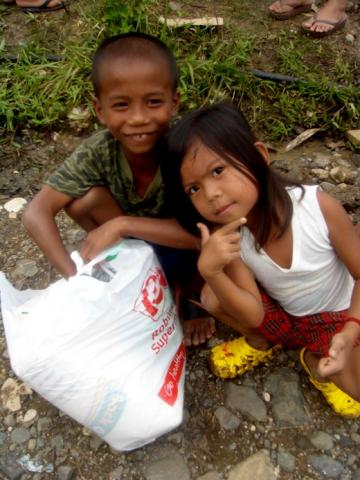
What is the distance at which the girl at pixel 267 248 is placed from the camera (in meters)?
1.36

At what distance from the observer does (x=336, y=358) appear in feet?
4.32

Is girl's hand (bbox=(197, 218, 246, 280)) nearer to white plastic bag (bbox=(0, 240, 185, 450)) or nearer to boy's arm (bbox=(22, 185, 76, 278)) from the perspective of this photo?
white plastic bag (bbox=(0, 240, 185, 450))

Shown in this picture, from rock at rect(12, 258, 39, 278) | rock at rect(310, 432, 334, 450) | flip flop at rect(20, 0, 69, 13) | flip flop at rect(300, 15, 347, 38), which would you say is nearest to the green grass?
flip flop at rect(300, 15, 347, 38)

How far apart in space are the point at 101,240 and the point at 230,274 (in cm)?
43

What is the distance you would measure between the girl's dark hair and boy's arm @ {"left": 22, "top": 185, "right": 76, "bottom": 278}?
45cm

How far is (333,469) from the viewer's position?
153 centimetres

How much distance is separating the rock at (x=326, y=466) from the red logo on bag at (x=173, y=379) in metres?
0.48

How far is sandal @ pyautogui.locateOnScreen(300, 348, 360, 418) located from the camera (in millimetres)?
1607

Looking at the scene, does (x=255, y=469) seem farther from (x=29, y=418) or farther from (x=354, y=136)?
(x=354, y=136)

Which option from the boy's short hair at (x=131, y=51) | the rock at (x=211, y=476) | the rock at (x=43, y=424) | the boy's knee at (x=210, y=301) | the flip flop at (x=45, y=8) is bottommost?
the rock at (x=211, y=476)

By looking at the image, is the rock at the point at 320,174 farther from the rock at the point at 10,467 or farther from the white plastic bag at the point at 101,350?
the rock at the point at 10,467

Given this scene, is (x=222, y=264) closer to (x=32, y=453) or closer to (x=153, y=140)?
(x=153, y=140)

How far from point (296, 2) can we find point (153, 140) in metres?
2.15

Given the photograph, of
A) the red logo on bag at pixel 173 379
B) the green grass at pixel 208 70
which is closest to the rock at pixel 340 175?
the green grass at pixel 208 70
